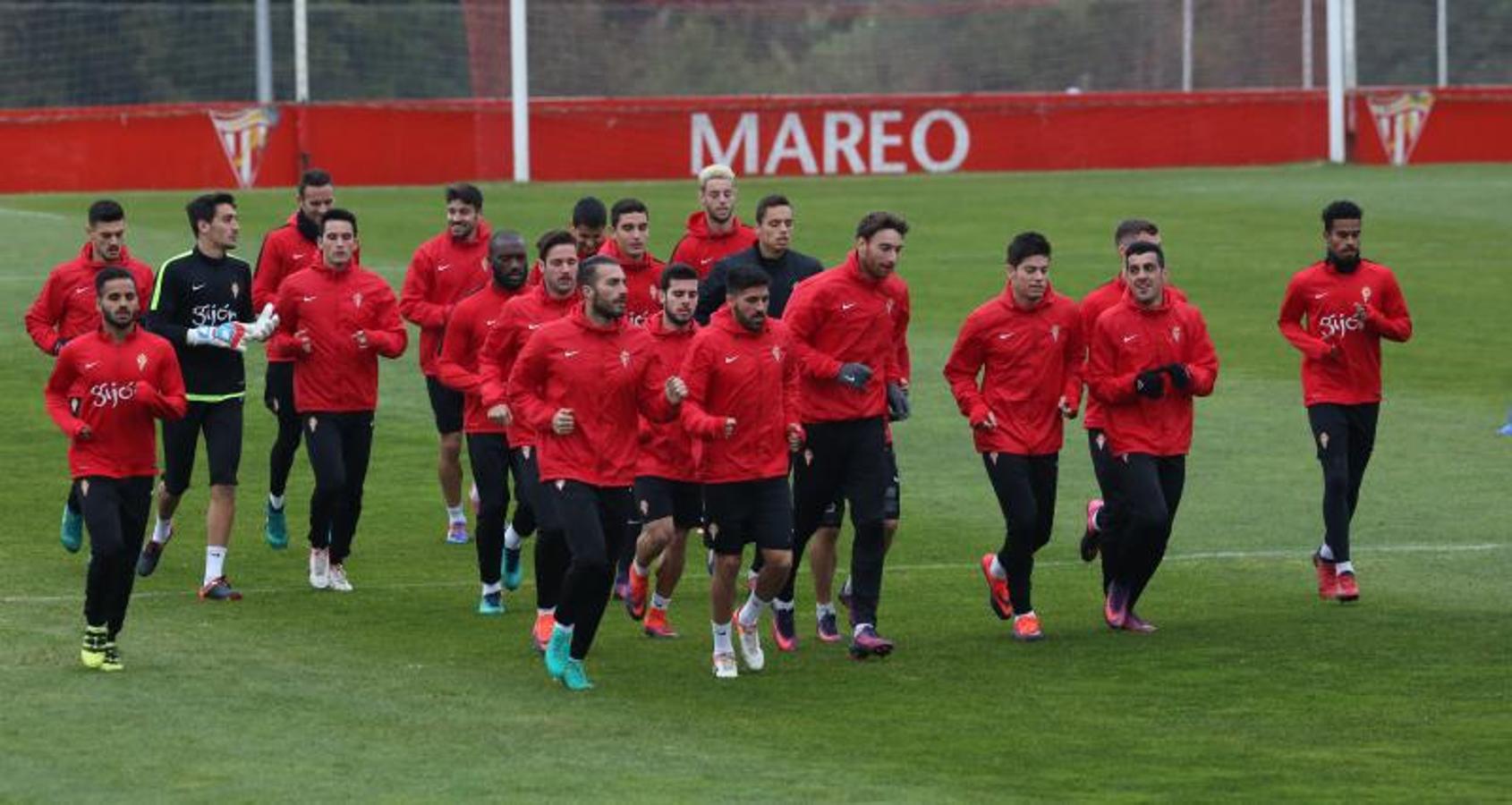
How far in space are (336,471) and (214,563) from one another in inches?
35.9

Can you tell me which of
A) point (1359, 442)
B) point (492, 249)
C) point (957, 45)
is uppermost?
point (957, 45)

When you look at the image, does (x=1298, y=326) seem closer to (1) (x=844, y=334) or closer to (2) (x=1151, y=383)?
(2) (x=1151, y=383)

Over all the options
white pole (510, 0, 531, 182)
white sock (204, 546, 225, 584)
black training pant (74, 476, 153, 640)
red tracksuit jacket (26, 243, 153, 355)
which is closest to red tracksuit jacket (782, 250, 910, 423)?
black training pant (74, 476, 153, 640)

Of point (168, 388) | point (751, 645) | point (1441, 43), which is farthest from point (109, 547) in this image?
point (1441, 43)

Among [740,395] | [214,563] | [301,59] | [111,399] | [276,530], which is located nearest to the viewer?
[740,395]

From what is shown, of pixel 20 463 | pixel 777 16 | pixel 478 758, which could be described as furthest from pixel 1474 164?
pixel 478 758

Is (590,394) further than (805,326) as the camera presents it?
No

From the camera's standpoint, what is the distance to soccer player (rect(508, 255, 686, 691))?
554 inches

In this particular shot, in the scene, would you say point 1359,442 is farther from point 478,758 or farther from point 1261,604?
point 478,758

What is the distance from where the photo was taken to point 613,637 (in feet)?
51.8

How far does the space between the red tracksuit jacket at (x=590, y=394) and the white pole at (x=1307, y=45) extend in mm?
44164

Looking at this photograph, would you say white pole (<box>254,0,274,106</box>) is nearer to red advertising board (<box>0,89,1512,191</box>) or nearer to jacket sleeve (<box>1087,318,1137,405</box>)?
red advertising board (<box>0,89,1512,191</box>)

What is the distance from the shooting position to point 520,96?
153 ft

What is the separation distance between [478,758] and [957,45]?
1964 inches
